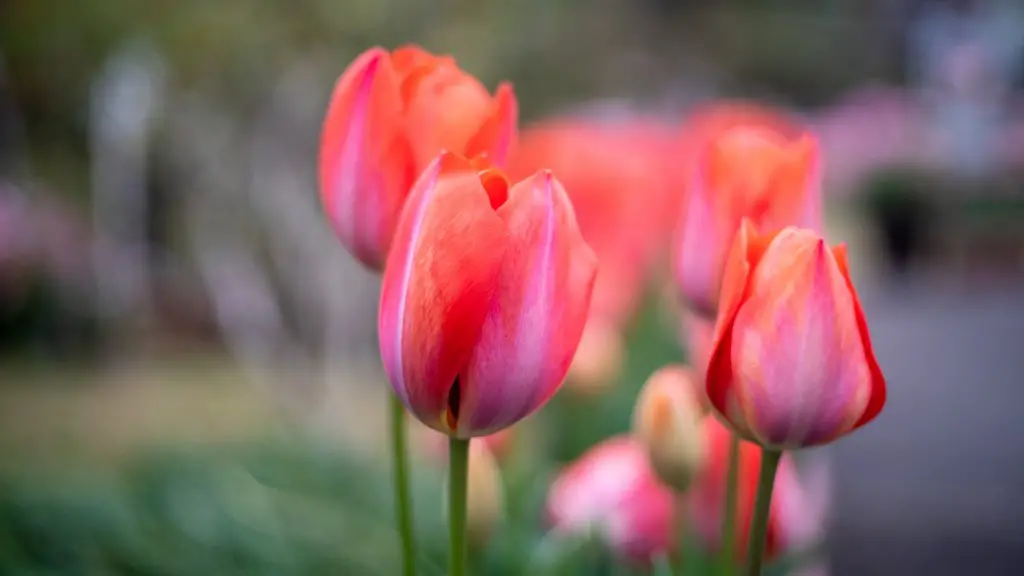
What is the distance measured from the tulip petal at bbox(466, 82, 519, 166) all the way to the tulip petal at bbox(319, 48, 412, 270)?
0.06 feet

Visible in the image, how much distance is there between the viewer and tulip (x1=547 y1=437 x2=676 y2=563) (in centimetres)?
33

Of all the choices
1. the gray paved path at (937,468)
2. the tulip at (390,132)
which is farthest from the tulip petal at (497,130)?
Result: the gray paved path at (937,468)

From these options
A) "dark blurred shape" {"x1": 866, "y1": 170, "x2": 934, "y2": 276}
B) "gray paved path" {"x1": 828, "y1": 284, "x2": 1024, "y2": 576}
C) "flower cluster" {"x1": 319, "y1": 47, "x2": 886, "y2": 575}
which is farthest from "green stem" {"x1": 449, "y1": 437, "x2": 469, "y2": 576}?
"dark blurred shape" {"x1": 866, "y1": 170, "x2": 934, "y2": 276}

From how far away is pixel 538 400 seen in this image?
6.9 inches

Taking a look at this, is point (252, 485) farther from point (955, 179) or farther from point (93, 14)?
point (955, 179)

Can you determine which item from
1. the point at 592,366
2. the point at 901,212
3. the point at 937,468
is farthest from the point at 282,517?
the point at 901,212

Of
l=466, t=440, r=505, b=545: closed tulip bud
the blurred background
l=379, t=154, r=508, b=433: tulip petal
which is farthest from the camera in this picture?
the blurred background

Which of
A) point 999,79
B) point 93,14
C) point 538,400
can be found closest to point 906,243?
point 999,79

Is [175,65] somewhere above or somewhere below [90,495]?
above

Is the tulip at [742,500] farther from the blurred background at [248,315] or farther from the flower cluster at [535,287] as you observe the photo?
the blurred background at [248,315]

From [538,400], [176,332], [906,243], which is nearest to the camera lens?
[538,400]

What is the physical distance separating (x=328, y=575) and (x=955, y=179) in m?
3.44

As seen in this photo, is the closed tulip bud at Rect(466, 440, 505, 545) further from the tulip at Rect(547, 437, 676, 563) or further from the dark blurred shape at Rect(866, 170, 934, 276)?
the dark blurred shape at Rect(866, 170, 934, 276)

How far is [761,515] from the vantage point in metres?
0.18
